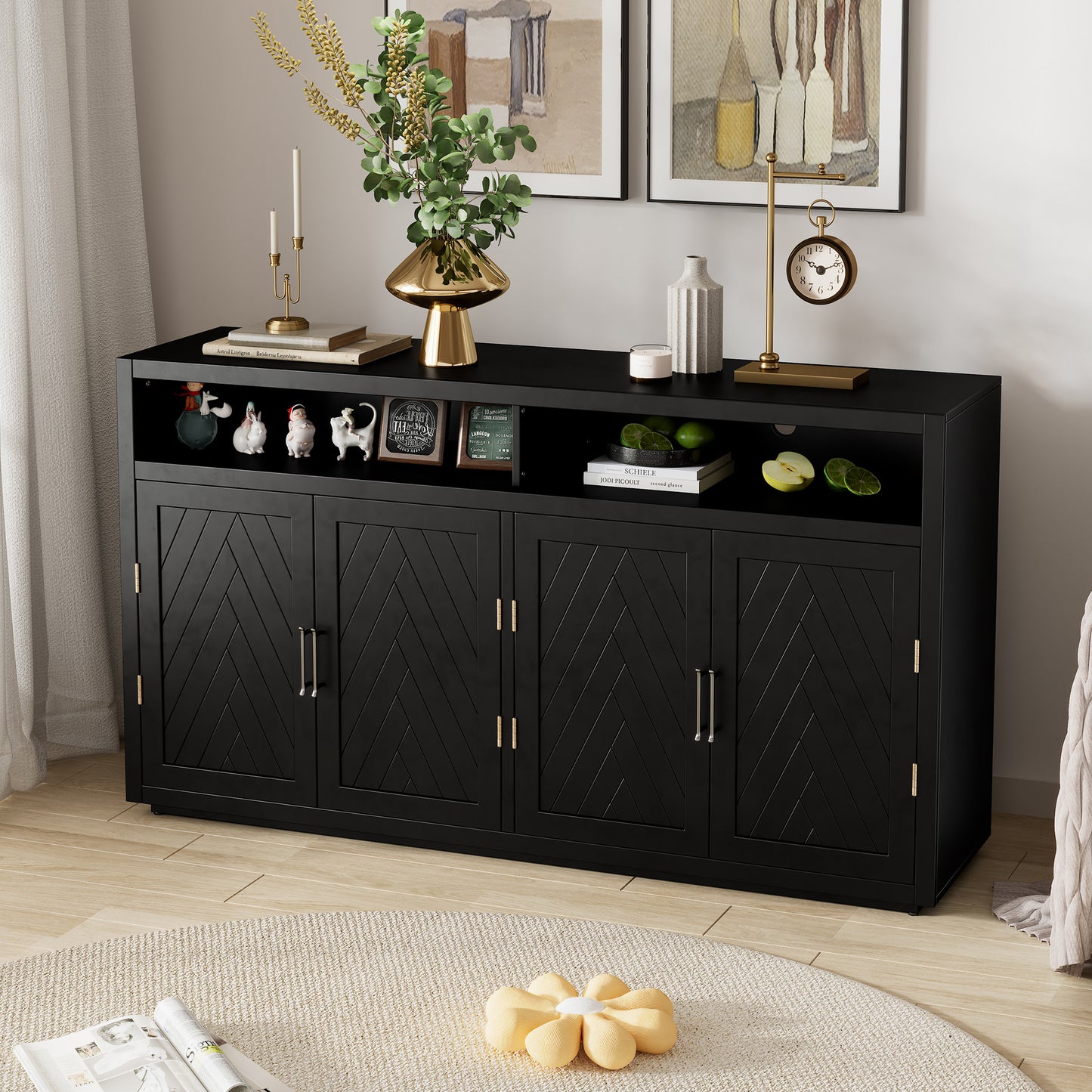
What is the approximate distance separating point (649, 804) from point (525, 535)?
565 mm

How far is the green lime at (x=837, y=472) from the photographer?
10.3ft

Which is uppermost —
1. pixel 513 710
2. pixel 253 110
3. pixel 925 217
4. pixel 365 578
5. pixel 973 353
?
pixel 253 110

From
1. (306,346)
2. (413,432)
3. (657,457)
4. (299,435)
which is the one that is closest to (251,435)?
(299,435)

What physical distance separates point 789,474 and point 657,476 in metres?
0.25

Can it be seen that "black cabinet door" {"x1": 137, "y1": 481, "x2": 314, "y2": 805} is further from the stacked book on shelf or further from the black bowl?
the black bowl

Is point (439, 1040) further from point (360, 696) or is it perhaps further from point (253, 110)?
point (253, 110)

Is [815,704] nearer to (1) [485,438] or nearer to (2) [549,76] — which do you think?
(1) [485,438]

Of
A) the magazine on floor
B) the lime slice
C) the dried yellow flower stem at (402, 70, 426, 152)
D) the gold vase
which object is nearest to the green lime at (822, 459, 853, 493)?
the lime slice

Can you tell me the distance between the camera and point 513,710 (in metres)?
3.28

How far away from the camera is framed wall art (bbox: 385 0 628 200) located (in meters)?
3.49

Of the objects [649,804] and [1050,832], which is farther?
[1050,832]

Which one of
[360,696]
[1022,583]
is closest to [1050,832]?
[1022,583]

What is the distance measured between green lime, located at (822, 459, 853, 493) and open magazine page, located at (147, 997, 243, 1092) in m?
1.47

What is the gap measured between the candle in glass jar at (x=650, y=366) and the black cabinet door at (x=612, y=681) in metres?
0.30
